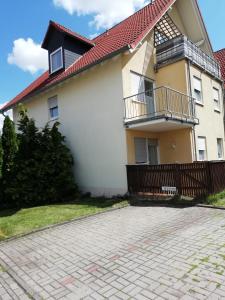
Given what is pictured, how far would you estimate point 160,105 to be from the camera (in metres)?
13.2

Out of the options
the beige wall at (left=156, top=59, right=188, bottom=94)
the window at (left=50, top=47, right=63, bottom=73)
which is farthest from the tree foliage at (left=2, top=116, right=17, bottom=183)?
Answer: the beige wall at (left=156, top=59, right=188, bottom=94)

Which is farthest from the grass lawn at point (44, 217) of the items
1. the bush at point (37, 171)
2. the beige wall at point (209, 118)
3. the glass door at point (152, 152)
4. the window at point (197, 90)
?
the window at point (197, 90)

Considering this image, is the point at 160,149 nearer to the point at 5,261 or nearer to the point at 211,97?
the point at 211,97

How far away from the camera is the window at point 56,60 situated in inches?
602

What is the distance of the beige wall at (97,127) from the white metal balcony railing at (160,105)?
22.9 inches

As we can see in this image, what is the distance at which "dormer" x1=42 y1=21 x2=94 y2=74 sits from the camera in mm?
14820

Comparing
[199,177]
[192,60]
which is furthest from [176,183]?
[192,60]

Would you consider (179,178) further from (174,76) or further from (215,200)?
(174,76)

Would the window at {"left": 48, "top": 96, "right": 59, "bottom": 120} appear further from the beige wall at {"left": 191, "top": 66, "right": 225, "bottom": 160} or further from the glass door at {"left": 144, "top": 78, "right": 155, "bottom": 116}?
the beige wall at {"left": 191, "top": 66, "right": 225, "bottom": 160}

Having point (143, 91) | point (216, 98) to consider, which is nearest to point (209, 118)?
point (216, 98)

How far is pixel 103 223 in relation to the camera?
7.55 meters

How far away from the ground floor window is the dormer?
625cm

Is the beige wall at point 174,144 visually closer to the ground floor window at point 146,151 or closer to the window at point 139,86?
the ground floor window at point 146,151

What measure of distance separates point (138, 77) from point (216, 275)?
Result: 10096 millimetres
